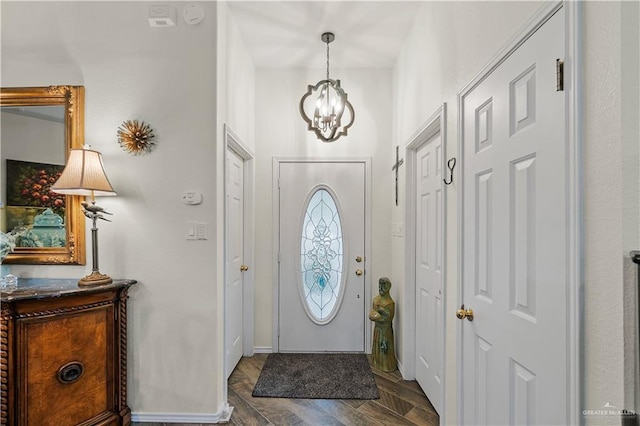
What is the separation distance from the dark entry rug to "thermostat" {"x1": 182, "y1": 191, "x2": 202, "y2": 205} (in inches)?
58.8

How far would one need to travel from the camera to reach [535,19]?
105 cm

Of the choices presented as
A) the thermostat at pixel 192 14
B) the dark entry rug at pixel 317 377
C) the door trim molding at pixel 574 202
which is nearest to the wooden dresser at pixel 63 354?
the dark entry rug at pixel 317 377

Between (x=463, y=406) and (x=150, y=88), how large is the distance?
2593 millimetres

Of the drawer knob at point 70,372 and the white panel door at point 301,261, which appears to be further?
the white panel door at point 301,261

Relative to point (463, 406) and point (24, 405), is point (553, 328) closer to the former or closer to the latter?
point (463, 406)

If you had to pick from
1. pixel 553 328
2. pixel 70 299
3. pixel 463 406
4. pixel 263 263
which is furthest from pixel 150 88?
pixel 463 406

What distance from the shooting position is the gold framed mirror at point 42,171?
2.03 m

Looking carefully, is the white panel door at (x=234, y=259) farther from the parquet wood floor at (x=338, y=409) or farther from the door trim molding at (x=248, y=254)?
the parquet wood floor at (x=338, y=409)

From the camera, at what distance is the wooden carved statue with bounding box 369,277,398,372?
2.74m

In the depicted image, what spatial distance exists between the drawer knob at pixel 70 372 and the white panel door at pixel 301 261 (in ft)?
5.37

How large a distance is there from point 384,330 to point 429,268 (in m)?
0.86

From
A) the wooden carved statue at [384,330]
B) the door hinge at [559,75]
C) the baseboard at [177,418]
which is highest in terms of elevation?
the door hinge at [559,75]

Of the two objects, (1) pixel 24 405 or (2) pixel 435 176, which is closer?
(1) pixel 24 405

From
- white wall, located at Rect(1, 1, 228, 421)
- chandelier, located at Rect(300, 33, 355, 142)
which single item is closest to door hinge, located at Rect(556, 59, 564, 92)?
chandelier, located at Rect(300, 33, 355, 142)
